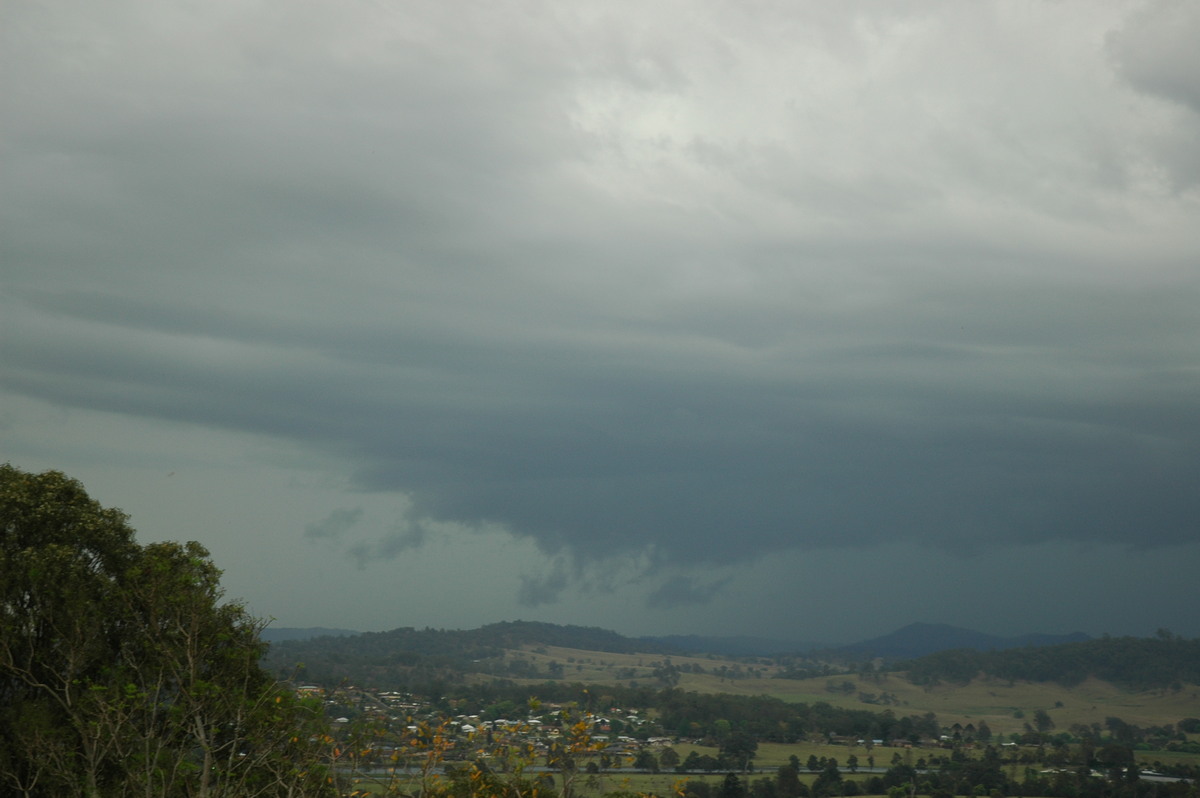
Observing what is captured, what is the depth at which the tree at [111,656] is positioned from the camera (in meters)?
26.7

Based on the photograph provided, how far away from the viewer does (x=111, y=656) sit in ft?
101

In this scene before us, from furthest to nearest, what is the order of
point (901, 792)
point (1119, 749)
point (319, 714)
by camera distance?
point (1119, 749), point (901, 792), point (319, 714)

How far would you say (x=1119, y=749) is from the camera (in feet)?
571

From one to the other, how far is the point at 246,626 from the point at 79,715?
533 cm

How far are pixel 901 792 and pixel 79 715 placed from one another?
357 feet

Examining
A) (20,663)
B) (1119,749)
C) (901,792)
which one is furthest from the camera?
(1119,749)

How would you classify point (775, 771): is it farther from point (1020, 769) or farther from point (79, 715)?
point (79, 715)

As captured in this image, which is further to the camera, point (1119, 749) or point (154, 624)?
point (1119, 749)

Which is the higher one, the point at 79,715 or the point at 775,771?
the point at 79,715

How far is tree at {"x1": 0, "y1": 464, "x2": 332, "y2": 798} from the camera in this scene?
26.7 meters

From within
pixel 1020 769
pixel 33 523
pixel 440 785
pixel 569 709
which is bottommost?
pixel 1020 769

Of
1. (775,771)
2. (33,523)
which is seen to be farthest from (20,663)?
(775,771)

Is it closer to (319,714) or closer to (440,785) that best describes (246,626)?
(319,714)

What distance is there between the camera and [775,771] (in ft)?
459
